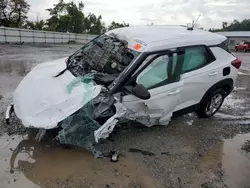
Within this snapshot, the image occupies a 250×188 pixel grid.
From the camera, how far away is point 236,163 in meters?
3.89

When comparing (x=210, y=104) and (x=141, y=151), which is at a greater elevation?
(x=210, y=104)

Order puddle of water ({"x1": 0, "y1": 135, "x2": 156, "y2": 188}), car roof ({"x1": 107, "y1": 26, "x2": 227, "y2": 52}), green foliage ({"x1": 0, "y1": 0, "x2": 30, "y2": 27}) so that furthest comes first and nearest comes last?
green foliage ({"x1": 0, "y1": 0, "x2": 30, "y2": 27}), car roof ({"x1": 107, "y1": 26, "x2": 227, "y2": 52}), puddle of water ({"x1": 0, "y1": 135, "x2": 156, "y2": 188})

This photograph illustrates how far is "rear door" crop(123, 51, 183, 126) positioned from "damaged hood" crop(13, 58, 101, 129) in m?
0.69

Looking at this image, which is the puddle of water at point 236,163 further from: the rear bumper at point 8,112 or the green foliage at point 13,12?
the green foliage at point 13,12

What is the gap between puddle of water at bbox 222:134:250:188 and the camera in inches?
135

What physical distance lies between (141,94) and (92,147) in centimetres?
109

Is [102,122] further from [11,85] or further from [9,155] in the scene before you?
[11,85]

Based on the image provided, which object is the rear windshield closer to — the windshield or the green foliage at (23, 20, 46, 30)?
the windshield

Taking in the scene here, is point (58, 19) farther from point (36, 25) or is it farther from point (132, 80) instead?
point (132, 80)

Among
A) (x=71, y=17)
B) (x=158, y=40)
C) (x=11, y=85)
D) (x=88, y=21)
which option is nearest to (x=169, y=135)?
(x=158, y=40)

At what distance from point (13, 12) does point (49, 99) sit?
103 feet

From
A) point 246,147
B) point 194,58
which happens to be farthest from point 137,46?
point 246,147

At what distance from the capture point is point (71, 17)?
35438 millimetres

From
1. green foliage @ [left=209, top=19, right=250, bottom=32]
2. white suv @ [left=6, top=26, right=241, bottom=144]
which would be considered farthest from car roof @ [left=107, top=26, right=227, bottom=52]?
green foliage @ [left=209, top=19, right=250, bottom=32]
